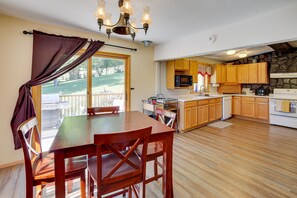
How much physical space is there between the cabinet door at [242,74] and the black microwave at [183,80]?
2.51 meters

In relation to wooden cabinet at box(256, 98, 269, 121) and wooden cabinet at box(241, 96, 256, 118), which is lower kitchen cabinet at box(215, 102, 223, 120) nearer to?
wooden cabinet at box(241, 96, 256, 118)

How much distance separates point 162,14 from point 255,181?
267 centimetres

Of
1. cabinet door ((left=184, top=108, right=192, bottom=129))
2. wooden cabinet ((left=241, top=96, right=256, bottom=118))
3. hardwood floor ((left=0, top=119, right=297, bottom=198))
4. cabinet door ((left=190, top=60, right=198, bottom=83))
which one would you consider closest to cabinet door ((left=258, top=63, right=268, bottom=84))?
wooden cabinet ((left=241, top=96, right=256, bottom=118))

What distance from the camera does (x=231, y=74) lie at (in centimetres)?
605

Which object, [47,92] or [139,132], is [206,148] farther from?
[47,92]

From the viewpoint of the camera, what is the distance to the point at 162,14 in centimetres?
236

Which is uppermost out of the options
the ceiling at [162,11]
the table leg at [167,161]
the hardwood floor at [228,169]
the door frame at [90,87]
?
the ceiling at [162,11]

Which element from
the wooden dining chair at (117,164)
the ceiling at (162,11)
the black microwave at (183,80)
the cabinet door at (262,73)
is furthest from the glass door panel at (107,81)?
the cabinet door at (262,73)

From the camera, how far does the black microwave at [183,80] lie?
4.41m

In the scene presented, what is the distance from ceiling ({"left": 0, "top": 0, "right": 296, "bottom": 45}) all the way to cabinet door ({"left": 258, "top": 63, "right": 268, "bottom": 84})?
372 centimetres

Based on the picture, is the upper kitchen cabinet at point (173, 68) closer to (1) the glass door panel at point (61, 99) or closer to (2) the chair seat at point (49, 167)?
(1) the glass door panel at point (61, 99)

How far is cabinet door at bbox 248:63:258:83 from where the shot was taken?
5551 mm

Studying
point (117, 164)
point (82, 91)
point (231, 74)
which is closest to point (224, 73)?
point (231, 74)

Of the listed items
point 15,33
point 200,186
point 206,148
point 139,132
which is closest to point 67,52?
point 15,33
